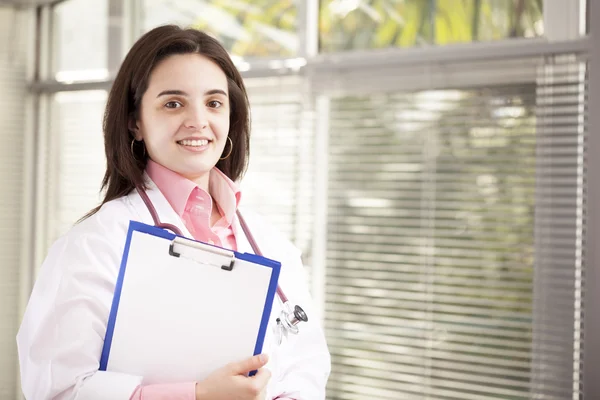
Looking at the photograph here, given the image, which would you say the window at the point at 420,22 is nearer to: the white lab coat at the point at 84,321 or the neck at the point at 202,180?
the neck at the point at 202,180

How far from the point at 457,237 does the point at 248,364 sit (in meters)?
1.57

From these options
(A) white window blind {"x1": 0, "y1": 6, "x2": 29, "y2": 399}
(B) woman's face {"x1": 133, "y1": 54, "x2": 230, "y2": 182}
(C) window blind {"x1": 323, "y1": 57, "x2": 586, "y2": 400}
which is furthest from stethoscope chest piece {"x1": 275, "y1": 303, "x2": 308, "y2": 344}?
(A) white window blind {"x1": 0, "y1": 6, "x2": 29, "y2": 399}

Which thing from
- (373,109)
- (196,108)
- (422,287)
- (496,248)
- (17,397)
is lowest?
(17,397)

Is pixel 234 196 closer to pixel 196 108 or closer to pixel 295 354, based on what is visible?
pixel 196 108

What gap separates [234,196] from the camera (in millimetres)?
1376

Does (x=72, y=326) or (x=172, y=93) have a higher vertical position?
(x=172, y=93)

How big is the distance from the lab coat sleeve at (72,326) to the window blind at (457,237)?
1.57m

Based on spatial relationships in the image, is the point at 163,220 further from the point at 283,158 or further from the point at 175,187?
the point at 283,158

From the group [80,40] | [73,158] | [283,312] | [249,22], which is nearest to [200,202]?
[283,312]

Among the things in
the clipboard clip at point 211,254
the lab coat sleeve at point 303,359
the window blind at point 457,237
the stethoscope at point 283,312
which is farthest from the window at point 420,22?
the clipboard clip at point 211,254

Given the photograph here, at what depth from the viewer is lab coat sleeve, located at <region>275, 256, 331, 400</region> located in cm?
130

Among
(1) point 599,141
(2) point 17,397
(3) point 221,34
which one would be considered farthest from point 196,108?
(2) point 17,397

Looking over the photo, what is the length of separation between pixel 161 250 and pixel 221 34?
2.20 m

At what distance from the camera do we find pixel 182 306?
3.41 feet
